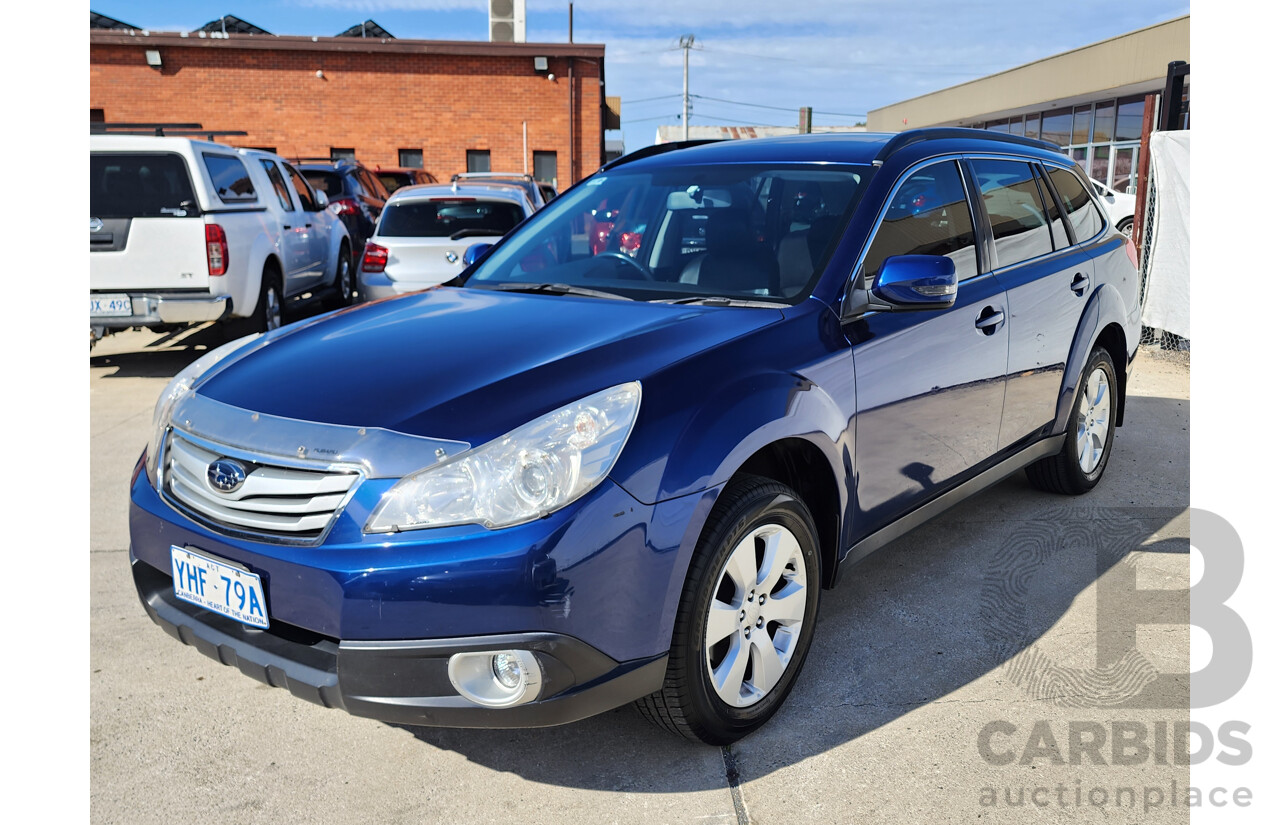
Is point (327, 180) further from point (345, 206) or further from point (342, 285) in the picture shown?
point (342, 285)

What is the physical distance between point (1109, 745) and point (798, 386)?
1.40m

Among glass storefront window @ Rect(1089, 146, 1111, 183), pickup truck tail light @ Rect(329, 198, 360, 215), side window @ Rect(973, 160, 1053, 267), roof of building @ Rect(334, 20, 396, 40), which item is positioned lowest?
side window @ Rect(973, 160, 1053, 267)

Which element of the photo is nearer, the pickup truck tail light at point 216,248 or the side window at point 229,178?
the pickup truck tail light at point 216,248

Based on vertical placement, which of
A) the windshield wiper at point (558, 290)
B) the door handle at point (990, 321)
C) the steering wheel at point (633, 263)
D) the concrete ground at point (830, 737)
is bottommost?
the concrete ground at point (830, 737)

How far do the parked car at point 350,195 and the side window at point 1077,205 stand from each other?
10.7 meters

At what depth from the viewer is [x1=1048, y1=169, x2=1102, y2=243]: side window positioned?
4656 mm

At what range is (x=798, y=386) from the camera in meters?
2.80

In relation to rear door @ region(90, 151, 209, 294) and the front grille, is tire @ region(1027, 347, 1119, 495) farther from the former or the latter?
rear door @ region(90, 151, 209, 294)

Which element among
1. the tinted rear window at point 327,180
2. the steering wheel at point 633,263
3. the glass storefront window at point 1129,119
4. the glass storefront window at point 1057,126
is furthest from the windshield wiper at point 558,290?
the glass storefront window at point 1057,126

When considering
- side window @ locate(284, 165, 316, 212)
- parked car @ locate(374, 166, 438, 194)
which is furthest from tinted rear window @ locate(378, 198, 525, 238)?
parked car @ locate(374, 166, 438, 194)

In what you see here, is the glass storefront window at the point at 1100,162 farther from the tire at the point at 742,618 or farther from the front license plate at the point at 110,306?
the tire at the point at 742,618

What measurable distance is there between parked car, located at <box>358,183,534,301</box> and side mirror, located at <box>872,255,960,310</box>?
18.7 ft

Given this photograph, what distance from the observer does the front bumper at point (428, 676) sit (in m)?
2.26

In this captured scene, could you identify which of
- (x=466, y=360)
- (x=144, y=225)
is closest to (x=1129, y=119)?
(x=144, y=225)
